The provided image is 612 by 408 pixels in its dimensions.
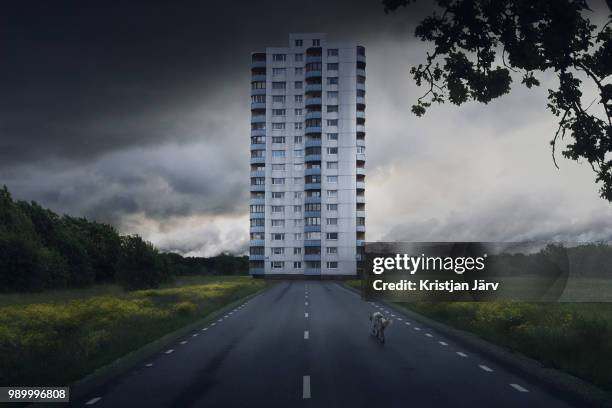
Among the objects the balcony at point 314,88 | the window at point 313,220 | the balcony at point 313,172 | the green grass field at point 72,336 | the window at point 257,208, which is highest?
the balcony at point 314,88

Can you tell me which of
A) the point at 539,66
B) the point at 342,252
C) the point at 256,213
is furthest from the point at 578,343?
the point at 256,213

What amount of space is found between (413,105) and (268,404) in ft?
26.9

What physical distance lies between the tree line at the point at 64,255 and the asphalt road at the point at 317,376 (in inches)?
1050

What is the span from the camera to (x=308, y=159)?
113 m

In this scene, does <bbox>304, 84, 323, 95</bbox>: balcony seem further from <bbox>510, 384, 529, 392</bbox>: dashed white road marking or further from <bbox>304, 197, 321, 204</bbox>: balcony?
<bbox>510, 384, 529, 392</bbox>: dashed white road marking

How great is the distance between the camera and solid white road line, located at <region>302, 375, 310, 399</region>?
10.3 meters

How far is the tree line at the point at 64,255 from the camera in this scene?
4544 cm

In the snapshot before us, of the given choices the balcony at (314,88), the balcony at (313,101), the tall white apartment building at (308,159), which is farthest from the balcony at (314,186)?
the balcony at (314,88)

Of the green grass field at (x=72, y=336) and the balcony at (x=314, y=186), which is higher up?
the balcony at (x=314, y=186)

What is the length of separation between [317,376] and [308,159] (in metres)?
101

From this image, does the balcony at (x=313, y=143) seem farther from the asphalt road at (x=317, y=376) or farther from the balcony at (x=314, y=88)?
the asphalt road at (x=317, y=376)

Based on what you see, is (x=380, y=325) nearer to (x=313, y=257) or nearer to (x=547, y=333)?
(x=547, y=333)

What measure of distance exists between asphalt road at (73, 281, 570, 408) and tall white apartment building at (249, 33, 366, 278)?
91.0 meters

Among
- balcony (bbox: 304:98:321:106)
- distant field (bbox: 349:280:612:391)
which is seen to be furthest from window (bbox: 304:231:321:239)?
distant field (bbox: 349:280:612:391)
